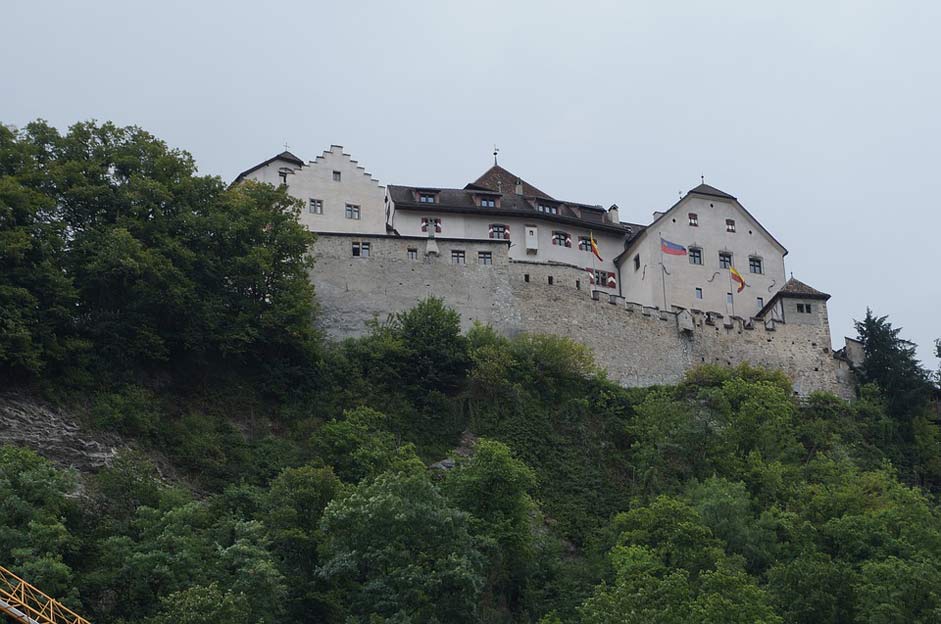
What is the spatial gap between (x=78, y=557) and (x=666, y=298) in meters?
33.6

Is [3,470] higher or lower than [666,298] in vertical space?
lower

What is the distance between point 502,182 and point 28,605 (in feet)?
136

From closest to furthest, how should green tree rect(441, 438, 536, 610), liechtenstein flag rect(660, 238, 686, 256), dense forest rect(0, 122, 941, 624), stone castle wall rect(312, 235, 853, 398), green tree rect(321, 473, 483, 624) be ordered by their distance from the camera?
green tree rect(321, 473, 483, 624), dense forest rect(0, 122, 941, 624), green tree rect(441, 438, 536, 610), stone castle wall rect(312, 235, 853, 398), liechtenstein flag rect(660, 238, 686, 256)

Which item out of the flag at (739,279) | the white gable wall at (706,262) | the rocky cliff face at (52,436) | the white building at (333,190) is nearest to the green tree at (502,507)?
the rocky cliff face at (52,436)

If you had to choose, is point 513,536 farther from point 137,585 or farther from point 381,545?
point 137,585

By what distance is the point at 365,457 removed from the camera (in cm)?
4128

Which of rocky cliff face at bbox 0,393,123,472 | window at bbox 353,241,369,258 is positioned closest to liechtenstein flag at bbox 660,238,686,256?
window at bbox 353,241,369,258

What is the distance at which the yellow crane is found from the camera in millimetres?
28906

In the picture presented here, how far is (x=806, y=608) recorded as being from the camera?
35500 mm

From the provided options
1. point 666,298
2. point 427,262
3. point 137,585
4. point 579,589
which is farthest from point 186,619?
point 666,298

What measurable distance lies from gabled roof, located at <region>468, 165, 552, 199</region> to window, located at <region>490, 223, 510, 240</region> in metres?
4.41

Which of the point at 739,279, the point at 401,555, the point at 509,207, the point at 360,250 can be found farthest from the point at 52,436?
the point at 739,279

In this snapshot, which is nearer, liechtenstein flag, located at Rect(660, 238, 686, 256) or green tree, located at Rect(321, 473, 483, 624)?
green tree, located at Rect(321, 473, 483, 624)

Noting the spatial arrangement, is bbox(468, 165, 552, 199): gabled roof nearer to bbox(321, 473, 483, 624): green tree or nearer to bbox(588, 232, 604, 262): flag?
bbox(588, 232, 604, 262): flag
